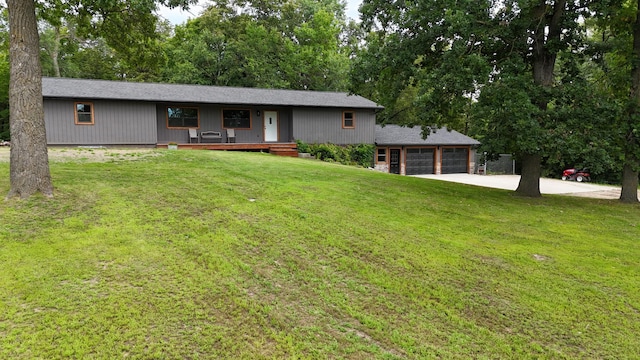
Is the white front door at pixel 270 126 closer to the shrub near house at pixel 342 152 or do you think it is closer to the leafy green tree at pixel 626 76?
the shrub near house at pixel 342 152

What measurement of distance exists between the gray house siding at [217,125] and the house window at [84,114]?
8.99 feet

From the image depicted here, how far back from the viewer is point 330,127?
21.7 meters

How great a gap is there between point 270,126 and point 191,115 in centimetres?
414

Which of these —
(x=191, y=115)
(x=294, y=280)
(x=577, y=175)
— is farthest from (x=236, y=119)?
(x=577, y=175)

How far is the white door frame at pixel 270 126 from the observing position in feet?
68.4

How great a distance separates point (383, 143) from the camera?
23.5 m

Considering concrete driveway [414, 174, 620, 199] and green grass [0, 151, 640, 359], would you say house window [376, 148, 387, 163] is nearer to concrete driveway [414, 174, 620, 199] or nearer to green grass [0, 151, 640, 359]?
concrete driveway [414, 174, 620, 199]

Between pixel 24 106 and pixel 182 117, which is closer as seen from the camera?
pixel 24 106

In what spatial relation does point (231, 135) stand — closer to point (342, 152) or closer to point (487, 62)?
point (342, 152)

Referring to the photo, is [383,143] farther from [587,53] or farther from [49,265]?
[49,265]

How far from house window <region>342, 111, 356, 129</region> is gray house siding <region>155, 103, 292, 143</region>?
3.17 metres

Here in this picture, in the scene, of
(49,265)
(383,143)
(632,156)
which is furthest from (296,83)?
(49,265)

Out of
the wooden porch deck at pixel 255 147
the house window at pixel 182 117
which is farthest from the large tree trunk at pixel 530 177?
the house window at pixel 182 117

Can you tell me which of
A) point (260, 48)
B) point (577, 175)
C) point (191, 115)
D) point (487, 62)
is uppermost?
point (260, 48)
